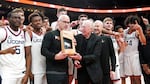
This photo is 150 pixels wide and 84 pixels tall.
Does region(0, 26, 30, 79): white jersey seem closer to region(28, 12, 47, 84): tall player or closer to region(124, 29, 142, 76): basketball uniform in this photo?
region(28, 12, 47, 84): tall player

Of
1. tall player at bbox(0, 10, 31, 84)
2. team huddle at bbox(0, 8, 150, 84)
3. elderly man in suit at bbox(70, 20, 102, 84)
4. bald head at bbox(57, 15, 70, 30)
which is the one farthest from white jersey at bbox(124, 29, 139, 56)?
tall player at bbox(0, 10, 31, 84)

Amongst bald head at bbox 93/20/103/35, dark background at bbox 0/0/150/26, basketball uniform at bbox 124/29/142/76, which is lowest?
basketball uniform at bbox 124/29/142/76

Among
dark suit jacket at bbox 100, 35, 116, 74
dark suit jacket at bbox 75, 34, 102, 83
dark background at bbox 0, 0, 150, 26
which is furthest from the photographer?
dark background at bbox 0, 0, 150, 26

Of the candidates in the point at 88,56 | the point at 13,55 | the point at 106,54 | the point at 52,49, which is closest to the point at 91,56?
the point at 88,56

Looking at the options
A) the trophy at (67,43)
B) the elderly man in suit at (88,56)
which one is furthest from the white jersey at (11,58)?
the elderly man in suit at (88,56)

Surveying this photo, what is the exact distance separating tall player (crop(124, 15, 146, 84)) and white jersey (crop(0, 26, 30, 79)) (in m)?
2.31

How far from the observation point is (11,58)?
11.9ft

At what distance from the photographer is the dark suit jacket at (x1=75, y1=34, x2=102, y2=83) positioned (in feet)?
13.3

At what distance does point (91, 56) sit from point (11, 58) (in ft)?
3.42

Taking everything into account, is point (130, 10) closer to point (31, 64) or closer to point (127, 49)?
point (127, 49)

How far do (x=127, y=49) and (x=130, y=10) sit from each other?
893 cm

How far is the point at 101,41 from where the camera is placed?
4.24 metres

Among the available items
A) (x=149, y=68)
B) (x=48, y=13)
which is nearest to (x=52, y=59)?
(x=149, y=68)

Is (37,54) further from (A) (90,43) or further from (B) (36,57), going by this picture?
(A) (90,43)
